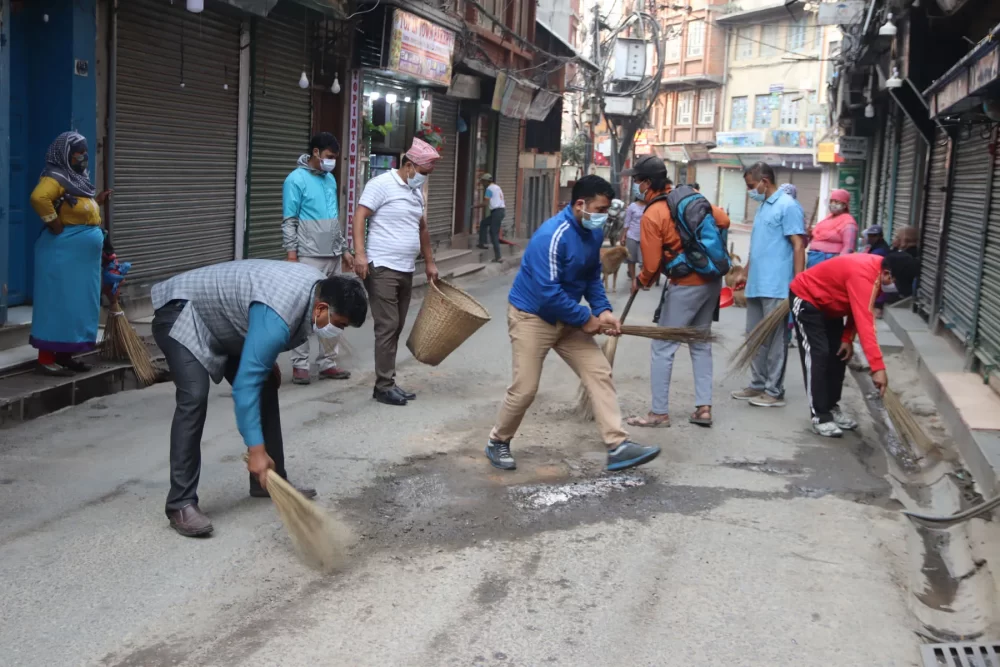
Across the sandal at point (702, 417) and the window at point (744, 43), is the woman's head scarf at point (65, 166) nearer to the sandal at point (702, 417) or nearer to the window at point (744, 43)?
A: the sandal at point (702, 417)

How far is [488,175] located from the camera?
19.6m

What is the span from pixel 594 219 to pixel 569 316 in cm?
50

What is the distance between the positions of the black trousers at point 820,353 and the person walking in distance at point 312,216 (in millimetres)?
3075

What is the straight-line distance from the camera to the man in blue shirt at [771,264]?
750cm

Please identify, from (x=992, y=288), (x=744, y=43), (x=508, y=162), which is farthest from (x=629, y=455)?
(x=744, y=43)

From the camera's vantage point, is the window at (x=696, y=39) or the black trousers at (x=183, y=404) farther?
the window at (x=696, y=39)

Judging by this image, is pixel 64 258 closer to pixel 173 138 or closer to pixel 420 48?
pixel 173 138

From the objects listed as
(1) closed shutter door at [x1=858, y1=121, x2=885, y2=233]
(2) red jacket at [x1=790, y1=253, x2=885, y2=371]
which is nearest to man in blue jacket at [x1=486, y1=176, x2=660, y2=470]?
(2) red jacket at [x1=790, y1=253, x2=885, y2=371]

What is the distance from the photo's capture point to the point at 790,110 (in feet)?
145

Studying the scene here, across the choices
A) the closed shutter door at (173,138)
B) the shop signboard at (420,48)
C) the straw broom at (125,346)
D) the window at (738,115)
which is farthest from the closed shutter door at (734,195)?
the straw broom at (125,346)

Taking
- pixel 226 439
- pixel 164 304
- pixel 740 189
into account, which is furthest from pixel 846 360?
A: pixel 740 189

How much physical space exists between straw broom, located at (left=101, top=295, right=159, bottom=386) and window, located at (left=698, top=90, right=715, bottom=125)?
45.8m

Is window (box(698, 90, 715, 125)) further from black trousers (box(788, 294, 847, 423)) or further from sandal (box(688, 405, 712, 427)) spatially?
sandal (box(688, 405, 712, 427))

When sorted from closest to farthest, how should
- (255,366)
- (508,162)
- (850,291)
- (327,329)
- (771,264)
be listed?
(255,366)
(327,329)
(850,291)
(771,264)
(508,162)
